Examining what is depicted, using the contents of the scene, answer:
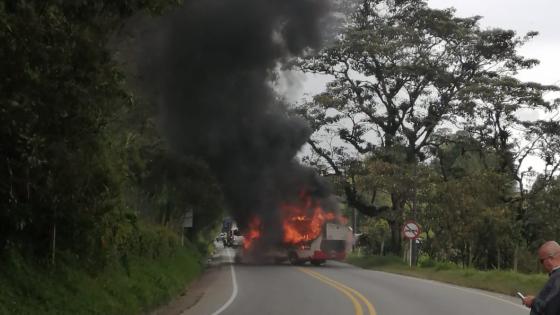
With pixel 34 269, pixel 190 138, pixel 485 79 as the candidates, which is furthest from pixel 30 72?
pixel 485 79

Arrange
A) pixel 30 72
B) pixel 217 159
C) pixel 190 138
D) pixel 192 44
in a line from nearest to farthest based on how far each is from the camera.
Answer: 1. pixel 30 72
2. pixel 192 44
3. pixel 190 138
4. pixel 217 159

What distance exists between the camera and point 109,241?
12.7 m

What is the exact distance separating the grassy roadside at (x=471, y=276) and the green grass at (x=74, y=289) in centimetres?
1049

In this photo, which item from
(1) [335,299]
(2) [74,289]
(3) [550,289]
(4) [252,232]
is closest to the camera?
(3) [550,289]

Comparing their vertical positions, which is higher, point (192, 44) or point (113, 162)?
point (192, 44)

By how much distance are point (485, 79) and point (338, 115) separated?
843cm

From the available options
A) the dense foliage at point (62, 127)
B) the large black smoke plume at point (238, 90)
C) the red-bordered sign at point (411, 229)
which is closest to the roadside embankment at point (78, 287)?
the dense foliage at point (62, 127)

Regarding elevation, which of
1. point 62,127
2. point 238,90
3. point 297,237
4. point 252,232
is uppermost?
point 238,90

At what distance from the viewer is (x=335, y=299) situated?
16.0 metres

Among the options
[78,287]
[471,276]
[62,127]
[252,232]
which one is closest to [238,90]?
[471,276]

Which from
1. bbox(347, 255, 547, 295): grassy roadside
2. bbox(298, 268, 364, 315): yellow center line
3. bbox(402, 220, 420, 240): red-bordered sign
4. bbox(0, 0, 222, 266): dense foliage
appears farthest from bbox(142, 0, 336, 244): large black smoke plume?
bbox(402, 220, 420, 240): red-bordered sign

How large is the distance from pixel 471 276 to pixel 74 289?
1670 centimetres

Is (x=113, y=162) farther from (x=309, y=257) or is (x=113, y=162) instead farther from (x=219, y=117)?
(x=309, y=257)

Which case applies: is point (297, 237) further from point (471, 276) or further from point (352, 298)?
point (352, 298)
